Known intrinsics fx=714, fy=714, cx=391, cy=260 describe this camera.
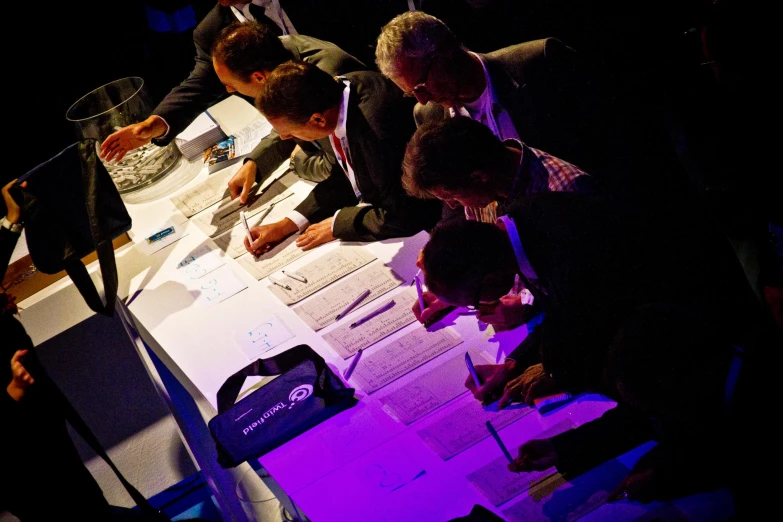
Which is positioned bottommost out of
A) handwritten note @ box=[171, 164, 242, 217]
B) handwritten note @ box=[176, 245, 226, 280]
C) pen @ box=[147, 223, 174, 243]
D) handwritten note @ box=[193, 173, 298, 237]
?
handwritten note @ box=[176, 245, 226, 280]

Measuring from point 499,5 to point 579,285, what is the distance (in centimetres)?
204

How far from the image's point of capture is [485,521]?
60.9 inches

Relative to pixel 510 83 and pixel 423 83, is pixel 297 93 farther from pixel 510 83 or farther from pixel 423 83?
pixel 510 83

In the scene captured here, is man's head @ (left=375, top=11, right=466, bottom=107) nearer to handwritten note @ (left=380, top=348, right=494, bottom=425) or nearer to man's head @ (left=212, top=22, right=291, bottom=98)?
man's head @ (left=212, top=22, right=291, bottom=98)

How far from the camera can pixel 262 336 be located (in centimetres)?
230

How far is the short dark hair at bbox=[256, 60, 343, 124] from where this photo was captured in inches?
98.7

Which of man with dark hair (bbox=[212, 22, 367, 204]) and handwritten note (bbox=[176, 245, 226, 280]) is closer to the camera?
handwritten note (bbox=[176, 245, 226, 280])

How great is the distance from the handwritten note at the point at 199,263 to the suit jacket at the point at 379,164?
49cm

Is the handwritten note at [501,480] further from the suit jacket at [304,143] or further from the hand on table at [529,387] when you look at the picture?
the suit jacket at [304,143]

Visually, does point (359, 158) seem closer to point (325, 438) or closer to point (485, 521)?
point (325, 438)

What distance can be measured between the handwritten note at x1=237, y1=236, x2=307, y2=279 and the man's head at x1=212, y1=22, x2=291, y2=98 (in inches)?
28.9

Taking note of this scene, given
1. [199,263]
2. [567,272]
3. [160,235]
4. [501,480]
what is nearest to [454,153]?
[567,272]

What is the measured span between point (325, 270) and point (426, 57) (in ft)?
2.66

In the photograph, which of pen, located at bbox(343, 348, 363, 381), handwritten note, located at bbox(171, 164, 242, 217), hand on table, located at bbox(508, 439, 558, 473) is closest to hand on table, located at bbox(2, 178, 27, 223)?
handwritten note, located at bbox(171, 164, 242, 217)
